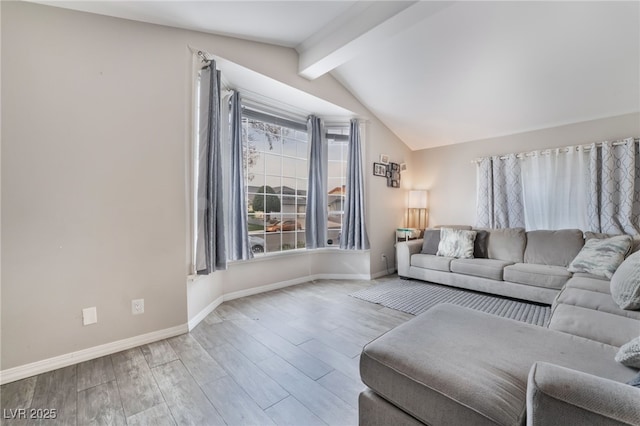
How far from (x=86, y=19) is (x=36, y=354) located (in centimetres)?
231

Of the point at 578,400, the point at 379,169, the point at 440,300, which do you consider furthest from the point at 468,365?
the point at 379,169

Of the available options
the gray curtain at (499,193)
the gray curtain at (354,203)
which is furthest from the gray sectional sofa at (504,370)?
the gray curtain at (354,203)

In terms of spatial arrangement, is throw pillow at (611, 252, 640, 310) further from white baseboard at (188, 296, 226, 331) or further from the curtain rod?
white baseboard at (188, 296, 226, 331)

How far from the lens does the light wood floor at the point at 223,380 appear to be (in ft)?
4.50

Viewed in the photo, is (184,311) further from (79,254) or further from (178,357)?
(79,254)

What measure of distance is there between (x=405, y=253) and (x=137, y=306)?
10.9 ft

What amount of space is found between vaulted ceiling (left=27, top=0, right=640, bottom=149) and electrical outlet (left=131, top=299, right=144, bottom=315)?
213 cm

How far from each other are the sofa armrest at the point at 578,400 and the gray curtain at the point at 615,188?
3.45 metres

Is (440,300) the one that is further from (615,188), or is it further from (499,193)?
(615,188)

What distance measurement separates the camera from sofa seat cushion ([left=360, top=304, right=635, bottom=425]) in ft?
2.95

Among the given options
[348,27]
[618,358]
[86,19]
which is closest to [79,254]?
[86,19]

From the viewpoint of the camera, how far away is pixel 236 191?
2.98m

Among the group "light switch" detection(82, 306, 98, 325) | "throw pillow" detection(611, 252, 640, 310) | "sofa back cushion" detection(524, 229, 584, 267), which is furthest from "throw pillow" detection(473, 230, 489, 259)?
"light switch" detection(82, 306, 98, 325)

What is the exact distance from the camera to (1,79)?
1626mm
